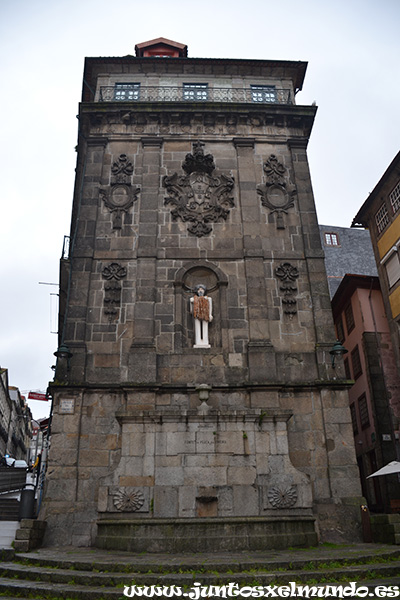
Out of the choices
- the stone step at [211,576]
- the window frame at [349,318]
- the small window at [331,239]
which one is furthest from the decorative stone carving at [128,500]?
the small window at [331,239]

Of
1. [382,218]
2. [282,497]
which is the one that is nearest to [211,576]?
[282,497]

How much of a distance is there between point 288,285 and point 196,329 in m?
3.63

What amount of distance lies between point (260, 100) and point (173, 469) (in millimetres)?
16400

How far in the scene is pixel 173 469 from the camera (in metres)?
13.4

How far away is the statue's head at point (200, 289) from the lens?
17.0m

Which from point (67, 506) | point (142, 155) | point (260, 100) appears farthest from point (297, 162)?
point (67, 506)

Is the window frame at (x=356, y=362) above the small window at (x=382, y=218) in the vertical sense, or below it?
below

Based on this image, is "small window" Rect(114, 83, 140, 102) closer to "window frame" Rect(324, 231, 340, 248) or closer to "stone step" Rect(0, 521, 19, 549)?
"stone step" Rect(0, 521, 19, 549)

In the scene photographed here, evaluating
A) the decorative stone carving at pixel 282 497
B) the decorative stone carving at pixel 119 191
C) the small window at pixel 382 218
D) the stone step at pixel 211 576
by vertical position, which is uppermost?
the small window at pixel 382 218

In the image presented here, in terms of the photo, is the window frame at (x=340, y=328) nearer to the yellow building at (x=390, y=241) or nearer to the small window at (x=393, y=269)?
the yellow building at (x=390, y=241)

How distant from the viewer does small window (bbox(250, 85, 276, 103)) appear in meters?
22.2

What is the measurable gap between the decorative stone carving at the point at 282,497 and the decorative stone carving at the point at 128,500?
3411 mm

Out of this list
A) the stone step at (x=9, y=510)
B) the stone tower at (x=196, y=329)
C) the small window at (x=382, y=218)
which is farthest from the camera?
the small window at (x=382, y=218)

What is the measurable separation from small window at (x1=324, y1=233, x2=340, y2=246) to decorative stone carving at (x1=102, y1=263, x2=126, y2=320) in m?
21.7
